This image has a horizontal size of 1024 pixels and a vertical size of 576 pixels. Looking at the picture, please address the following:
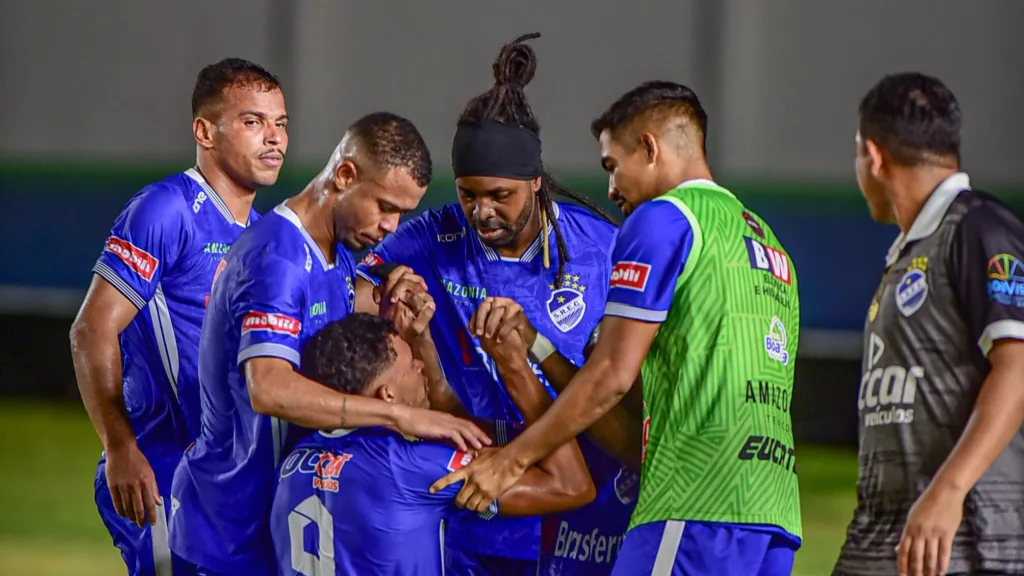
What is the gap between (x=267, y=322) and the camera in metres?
3.12

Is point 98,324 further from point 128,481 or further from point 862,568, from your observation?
point 862,568

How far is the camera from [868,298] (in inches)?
386

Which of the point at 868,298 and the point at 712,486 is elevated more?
the point at 712,486

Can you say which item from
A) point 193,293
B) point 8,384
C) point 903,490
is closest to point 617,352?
point 903,490

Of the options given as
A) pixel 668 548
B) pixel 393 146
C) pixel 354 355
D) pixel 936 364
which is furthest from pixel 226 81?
pixel 936 364

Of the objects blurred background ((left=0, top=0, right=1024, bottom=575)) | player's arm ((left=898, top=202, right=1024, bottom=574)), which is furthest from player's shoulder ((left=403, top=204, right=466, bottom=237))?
blurred background ((left=0, top=0, right=1024, bottom=575))

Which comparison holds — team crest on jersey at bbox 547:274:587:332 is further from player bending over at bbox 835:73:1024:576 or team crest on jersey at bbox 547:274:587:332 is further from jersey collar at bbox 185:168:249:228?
player bending over at bbox 835:73:1024:576

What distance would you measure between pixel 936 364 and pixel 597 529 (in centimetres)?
116

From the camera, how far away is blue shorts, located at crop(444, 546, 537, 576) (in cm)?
386

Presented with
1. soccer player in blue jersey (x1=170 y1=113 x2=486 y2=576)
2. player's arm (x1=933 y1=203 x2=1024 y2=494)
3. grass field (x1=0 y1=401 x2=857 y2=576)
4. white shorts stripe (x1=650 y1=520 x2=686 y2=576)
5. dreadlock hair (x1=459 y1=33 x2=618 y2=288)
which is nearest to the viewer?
player's arm (x1=933 y1=203 x2=1024 y2=494)

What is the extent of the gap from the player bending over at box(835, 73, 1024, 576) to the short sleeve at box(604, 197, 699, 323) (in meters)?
0.44

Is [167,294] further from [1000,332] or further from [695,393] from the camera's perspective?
[1000,332]

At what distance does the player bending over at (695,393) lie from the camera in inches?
116

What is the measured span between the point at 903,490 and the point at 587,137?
7.72m
